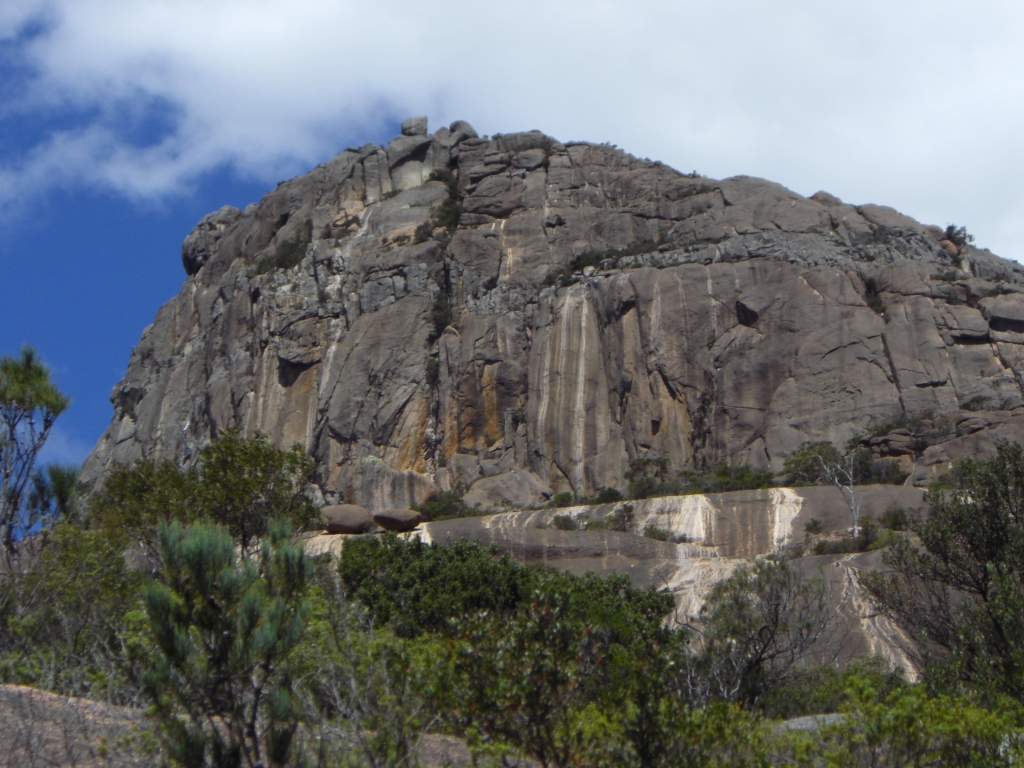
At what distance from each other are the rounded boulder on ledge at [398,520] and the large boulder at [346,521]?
95cm

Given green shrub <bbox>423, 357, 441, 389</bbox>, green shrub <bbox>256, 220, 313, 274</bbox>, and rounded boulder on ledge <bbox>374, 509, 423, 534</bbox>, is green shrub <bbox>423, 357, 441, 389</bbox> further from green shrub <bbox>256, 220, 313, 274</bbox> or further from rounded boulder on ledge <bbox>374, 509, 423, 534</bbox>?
rounded boulder on ledge <bbox>374, 509, 423, 534</bbox>

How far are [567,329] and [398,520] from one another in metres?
22.2

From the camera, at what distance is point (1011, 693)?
15.7 m

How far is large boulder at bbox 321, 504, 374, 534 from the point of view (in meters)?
44.6

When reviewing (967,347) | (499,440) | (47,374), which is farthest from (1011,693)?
(499,440)

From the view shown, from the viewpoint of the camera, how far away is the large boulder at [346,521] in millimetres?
44625

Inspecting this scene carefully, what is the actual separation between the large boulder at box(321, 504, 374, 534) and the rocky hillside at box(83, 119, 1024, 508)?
11.2 metres

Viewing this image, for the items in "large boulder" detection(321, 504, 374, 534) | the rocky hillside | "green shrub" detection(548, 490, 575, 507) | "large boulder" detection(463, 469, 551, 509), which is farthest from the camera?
the rocky hillside

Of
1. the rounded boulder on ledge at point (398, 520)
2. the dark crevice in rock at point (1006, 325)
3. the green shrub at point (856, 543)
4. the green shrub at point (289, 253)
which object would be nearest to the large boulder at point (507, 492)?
the rounded boulder on ledge at point (398, 520)

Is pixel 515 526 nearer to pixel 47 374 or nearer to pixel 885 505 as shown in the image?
pixel 885 505

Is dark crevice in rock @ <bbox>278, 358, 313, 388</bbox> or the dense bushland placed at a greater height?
dark crevice in rock @ <bbox>278, 358, 313, 388</bbox>

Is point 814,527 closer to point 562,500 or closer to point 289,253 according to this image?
point 562,500

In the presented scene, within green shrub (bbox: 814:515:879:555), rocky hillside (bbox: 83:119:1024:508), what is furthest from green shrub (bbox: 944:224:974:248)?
green shrub (bbox: 814:515:879:555)

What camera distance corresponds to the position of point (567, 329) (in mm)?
64188
